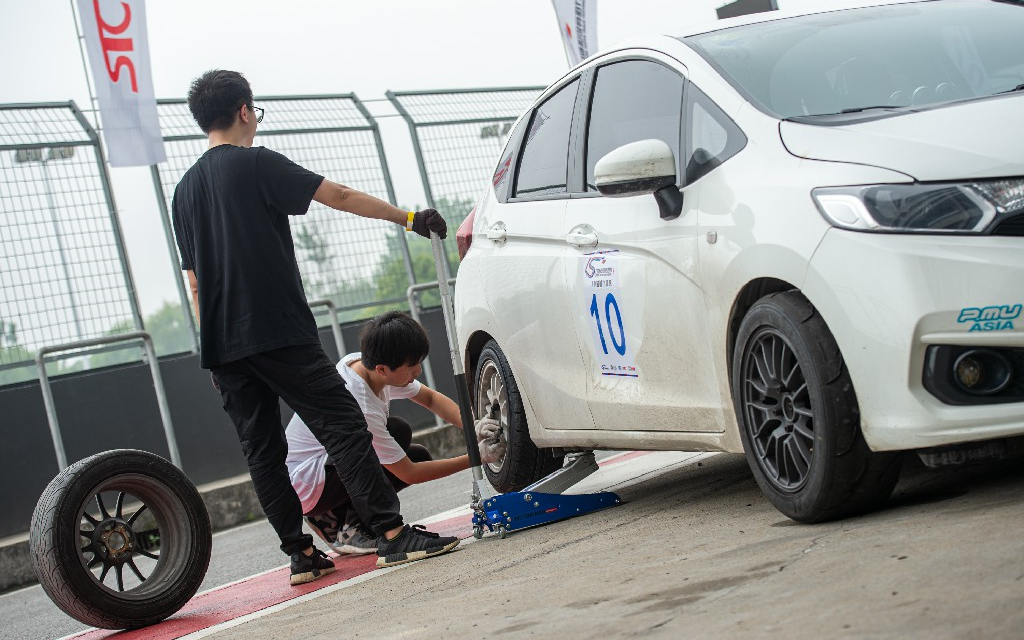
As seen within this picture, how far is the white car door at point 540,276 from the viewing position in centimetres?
530

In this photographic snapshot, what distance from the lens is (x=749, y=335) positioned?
4.12 m

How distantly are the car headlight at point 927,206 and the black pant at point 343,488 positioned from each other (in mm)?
2707

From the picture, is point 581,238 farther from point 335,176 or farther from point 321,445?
point 335,176

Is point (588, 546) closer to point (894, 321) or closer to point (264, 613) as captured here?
point (264, 613)

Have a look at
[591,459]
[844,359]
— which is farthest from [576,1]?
[844,359]

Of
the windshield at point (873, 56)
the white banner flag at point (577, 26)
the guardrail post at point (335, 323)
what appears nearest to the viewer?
→ the windshield at point (873, 56)

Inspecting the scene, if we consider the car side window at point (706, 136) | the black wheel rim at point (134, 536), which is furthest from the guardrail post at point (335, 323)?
the car side window at point (706, 136)

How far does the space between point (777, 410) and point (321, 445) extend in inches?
98.5

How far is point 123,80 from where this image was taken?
10.1m

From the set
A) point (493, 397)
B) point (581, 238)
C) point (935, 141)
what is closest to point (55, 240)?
point (493, 397)

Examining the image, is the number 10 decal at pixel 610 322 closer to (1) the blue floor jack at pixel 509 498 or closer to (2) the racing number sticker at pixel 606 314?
Answer: (2) the racing number sticker at pixel 606 314

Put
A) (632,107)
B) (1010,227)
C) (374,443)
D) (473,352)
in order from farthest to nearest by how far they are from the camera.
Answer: (473,352) → (374,443) → (632,107) → (1010,227)

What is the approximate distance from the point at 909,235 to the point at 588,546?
166cm

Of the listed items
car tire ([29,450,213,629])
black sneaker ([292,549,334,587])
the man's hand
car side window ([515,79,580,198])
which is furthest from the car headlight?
car tire ([29,450,213,629])
